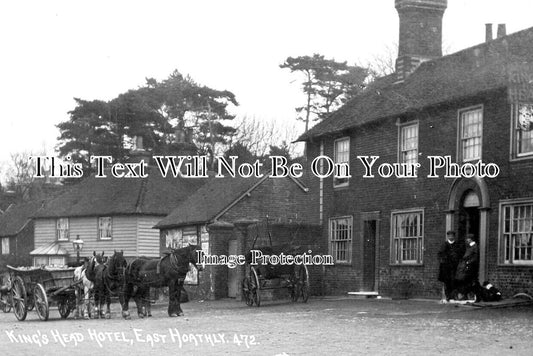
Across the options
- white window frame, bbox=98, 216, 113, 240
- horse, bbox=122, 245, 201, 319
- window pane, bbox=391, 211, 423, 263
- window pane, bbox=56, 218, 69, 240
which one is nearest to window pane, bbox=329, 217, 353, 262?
window pane, bbox=391, 211, 423, 263

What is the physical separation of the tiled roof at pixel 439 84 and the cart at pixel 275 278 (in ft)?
16.7

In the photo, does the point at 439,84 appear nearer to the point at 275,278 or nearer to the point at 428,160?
the point at 428,160

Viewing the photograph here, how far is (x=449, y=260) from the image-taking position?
927 inches

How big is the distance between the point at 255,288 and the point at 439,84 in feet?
26.4

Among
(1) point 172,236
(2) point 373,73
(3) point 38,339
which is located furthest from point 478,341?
(2) point 373,73

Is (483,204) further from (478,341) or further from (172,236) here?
(172,236)

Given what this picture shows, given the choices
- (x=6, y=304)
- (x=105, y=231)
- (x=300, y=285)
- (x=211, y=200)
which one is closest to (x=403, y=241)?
(x=300, y=285)

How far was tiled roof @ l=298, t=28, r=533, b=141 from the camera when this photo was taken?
79.3ft

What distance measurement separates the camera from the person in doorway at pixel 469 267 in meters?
22.5

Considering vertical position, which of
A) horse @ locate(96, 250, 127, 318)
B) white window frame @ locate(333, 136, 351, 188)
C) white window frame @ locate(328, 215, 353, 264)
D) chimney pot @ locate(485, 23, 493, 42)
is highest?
chimney pot @ locate(485, 23, 493, 42)

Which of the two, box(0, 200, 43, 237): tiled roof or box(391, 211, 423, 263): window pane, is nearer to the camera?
box(391, 211, 423, 263): window pane

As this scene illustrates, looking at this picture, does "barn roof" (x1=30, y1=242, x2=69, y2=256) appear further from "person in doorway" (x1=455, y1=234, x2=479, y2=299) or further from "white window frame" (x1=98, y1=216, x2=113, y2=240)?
"person in doorway" (x1=455, y1=234, x2=479, y2=299)

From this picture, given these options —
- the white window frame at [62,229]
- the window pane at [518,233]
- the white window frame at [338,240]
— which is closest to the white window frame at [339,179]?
the white window frame at [338,240]

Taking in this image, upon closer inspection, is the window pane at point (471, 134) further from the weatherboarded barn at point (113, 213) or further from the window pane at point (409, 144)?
the weatherboarded barn at point (113, 213)
